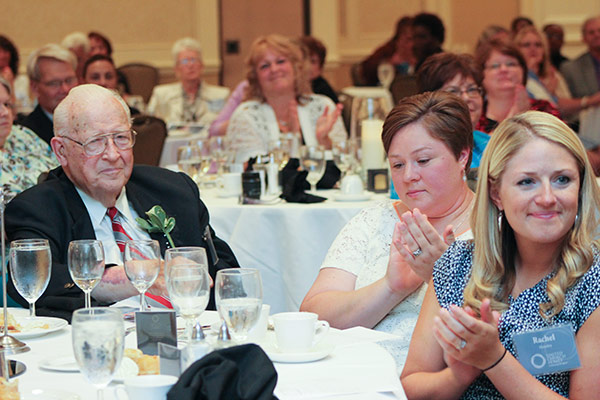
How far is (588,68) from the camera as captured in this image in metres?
8.02

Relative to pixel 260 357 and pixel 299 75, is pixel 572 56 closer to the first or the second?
pixel 299 75

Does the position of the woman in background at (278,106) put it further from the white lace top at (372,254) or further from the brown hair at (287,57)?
the white lace top at (372,254)

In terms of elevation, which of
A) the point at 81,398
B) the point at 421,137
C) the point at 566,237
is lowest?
the point at 81,398

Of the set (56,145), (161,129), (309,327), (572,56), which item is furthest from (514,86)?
(572,56)

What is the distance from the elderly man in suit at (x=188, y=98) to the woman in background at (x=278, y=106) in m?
2.23

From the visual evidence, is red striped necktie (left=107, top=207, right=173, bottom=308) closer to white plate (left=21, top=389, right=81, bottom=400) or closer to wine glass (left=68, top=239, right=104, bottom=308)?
wine glass (left=68, top=239, right=104, bottom=308)

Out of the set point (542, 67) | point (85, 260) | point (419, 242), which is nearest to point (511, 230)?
point (419, 242)

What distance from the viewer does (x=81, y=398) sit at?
1538 millimetres

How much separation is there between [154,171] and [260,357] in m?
1.58

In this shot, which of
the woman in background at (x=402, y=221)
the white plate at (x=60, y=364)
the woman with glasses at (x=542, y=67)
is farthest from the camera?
the woman with glasses at (x=542, y=67)

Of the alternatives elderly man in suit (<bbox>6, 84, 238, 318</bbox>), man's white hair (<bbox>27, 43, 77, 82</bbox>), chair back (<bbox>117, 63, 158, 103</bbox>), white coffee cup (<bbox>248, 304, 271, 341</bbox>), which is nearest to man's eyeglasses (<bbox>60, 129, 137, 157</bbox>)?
elderly man in suit (<bbox>6, 84, 238, 318</bbox>)

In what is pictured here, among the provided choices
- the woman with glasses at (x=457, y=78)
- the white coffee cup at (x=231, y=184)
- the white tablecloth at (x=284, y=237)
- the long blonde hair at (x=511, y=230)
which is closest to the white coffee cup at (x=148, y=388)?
the long blonde hair at (x=511, y=230)

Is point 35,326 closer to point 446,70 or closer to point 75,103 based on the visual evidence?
point 75,103

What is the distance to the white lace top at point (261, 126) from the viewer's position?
5.13m
